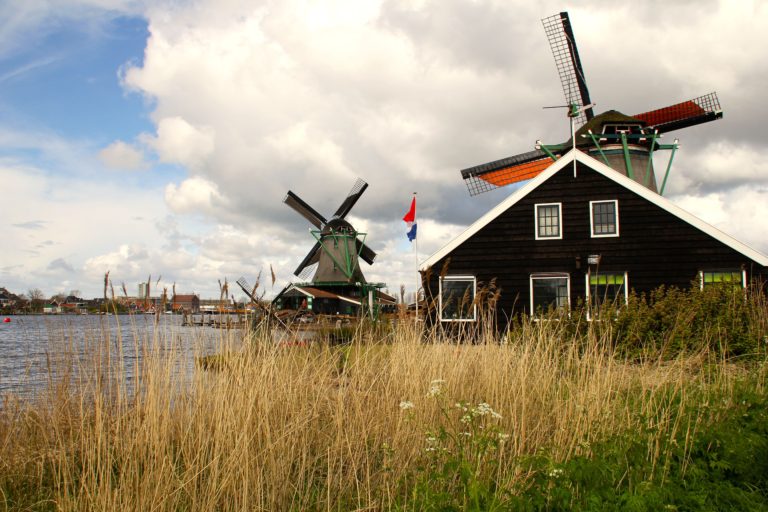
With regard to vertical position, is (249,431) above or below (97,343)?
below

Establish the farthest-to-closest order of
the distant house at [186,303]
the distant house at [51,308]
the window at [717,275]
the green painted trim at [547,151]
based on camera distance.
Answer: the green painted trim at [547,151]
the window at [717,275]
the distant house at [51,308]
the distant house at [186,303]

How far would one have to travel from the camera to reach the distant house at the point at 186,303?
434 centimetres

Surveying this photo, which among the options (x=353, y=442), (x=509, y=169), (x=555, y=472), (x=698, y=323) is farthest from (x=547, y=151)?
(x=555, y=472)

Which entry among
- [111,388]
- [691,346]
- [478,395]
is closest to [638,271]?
[691,346]

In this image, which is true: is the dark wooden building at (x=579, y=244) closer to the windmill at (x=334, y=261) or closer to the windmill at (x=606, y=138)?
the windmill at (x=606, y=138)

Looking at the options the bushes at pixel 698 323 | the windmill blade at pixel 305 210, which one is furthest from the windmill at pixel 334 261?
the bushes at pixel 698 323

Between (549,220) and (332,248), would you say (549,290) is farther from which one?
(332,248)

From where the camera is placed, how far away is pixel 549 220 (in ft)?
57.3

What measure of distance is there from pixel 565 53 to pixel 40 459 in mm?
24579

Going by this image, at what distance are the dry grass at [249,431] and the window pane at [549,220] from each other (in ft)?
39.5

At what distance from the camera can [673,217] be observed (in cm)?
1675

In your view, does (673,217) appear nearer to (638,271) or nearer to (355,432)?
(638,271)

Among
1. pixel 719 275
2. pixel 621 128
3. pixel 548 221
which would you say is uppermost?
pixel 621 128

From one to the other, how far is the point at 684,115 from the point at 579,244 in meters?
9.48
